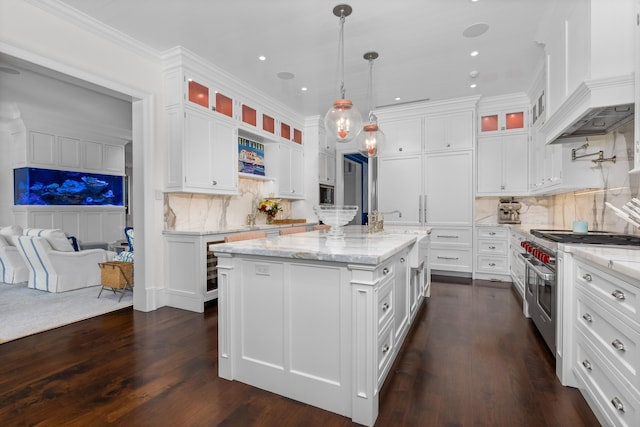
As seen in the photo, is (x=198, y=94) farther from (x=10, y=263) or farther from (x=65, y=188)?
(x=65, y=188)

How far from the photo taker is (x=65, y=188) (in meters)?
6.50

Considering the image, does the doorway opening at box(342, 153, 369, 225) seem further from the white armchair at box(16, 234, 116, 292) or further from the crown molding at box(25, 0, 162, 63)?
the white armchair at box(16, 234, 116, 292)

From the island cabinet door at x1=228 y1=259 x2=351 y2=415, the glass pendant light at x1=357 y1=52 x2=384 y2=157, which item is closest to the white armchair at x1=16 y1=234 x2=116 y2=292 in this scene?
the island cabinet door at x1=228 y1=259 x2=351 y2=415

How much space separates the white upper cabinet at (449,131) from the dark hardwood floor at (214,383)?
297cm

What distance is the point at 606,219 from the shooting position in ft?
9.32

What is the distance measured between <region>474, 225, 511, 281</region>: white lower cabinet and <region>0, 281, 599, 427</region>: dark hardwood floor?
6.23ft

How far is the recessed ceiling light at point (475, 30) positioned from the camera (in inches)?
120

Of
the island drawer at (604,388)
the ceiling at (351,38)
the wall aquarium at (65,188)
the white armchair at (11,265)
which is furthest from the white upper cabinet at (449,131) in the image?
the wall aquarium at (65,188)

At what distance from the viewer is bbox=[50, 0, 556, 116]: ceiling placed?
278cm

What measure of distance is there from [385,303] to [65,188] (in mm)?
7320

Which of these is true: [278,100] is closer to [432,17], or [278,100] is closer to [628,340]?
[432,17]

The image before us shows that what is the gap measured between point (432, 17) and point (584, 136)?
67.1 inches

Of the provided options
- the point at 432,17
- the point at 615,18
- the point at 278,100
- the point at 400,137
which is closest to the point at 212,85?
the point at 278,100

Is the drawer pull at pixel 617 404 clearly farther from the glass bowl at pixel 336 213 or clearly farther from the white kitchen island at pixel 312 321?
the glass bowl at pixel 336 213
